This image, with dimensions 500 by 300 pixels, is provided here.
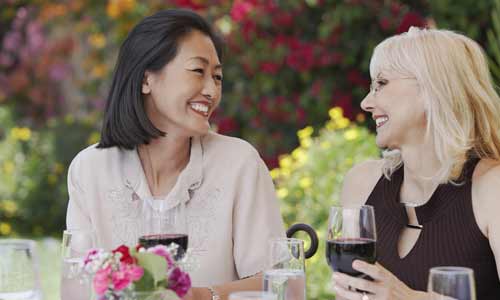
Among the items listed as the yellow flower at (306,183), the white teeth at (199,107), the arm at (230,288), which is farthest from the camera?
the yellow flower at (306,183)

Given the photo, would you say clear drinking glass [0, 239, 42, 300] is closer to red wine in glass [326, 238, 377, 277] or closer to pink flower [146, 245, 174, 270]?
pink flower [146, 245, 174, 270]

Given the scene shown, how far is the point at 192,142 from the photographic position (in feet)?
10.1

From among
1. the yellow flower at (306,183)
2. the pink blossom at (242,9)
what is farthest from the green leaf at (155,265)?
the pink blossom at (242,9)

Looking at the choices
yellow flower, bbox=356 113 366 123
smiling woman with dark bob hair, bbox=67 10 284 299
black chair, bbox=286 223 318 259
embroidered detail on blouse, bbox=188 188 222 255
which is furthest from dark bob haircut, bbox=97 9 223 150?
yellow flower, bbox=356 113 366 123

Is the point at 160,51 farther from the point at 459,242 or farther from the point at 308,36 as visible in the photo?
the point at 308,36

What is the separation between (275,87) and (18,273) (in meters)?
4.69

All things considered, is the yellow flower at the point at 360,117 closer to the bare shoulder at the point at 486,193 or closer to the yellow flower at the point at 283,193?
the yellow flower at the point at 283,193

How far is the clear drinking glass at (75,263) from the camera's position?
2.06 m

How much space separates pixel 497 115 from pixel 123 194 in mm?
1232

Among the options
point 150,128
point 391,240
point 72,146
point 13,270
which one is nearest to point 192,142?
point 150,128

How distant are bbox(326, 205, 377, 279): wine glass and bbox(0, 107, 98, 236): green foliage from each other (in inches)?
297

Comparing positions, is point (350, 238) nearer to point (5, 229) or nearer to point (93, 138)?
point (93, 138)

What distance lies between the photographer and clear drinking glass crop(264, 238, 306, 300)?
6.72ft

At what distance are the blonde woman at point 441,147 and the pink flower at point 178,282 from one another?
0.95 meters
